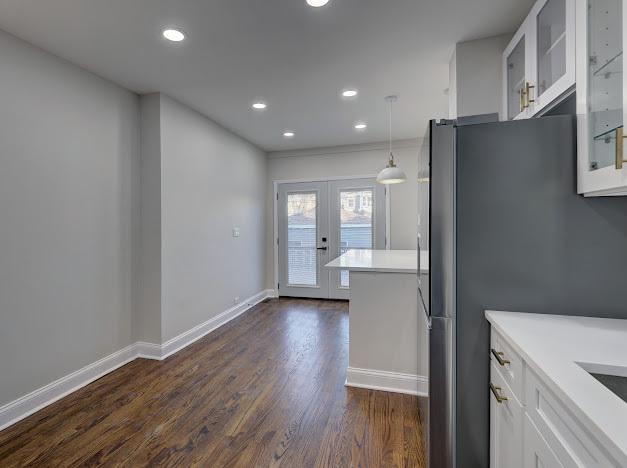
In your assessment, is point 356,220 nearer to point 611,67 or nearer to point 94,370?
point 94,370

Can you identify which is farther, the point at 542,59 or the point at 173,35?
the point at 173,35

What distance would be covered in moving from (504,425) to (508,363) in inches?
9.8

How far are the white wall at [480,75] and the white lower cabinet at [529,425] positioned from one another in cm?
164

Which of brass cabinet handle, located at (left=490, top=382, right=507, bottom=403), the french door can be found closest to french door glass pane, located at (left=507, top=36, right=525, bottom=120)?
brass cabinet handle, located at (left=490, top=382, right=507, bottom=403)

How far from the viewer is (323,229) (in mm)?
5180

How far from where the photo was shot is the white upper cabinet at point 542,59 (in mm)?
1315

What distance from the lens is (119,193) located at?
2.78 meters

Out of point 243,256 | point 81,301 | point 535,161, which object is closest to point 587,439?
point 535,161

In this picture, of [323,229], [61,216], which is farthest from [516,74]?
[323,229]

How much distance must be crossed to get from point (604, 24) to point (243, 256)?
4195 mm

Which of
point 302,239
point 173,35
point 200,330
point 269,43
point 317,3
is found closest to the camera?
point 317,3

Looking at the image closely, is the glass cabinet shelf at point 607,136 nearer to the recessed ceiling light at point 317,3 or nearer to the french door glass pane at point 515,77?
the french door glass pane at point 515,77

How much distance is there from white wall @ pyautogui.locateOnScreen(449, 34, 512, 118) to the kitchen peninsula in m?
1.25

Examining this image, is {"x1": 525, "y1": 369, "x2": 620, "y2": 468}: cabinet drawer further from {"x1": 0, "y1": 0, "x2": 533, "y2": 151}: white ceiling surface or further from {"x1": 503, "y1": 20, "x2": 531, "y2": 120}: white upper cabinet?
{"x1": 0, "y1": 0, "x2": 533, "y2": 151}: white ceiling surface
